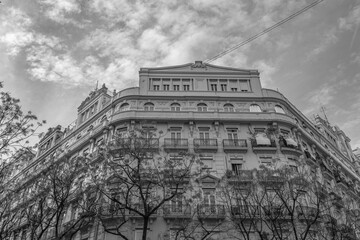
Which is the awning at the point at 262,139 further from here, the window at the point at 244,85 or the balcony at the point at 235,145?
the window at the point at 244,85

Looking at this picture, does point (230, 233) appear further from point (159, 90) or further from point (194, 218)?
point (159, 90)

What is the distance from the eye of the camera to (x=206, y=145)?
77.5 ft

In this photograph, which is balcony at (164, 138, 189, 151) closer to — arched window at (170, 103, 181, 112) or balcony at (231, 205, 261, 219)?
arched window at (170, 103, 181, 112)

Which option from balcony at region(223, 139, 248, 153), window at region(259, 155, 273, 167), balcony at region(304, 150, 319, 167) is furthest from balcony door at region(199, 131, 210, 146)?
balcony at region(304, 150, 319, 167)

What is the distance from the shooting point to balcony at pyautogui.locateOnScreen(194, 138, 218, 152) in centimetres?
2330

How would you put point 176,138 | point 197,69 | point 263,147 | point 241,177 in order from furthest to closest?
1. point 197,69
2. point 176,138
3. point 263,147
4. point 241,177

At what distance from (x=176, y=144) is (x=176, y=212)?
5421 millimetres

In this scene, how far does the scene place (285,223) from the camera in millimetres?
19703

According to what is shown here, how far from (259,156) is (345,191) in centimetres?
1096

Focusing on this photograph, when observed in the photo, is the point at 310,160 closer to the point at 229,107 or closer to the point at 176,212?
the point at 229,107

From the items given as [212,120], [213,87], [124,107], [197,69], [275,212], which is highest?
[197,69]

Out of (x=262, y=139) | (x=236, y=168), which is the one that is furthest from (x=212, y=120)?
(x=236, y=168)

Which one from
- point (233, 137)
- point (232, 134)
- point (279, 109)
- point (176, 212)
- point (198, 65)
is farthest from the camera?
point (198, 65)

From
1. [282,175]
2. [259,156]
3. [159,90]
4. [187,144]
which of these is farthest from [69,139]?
[282,175]
